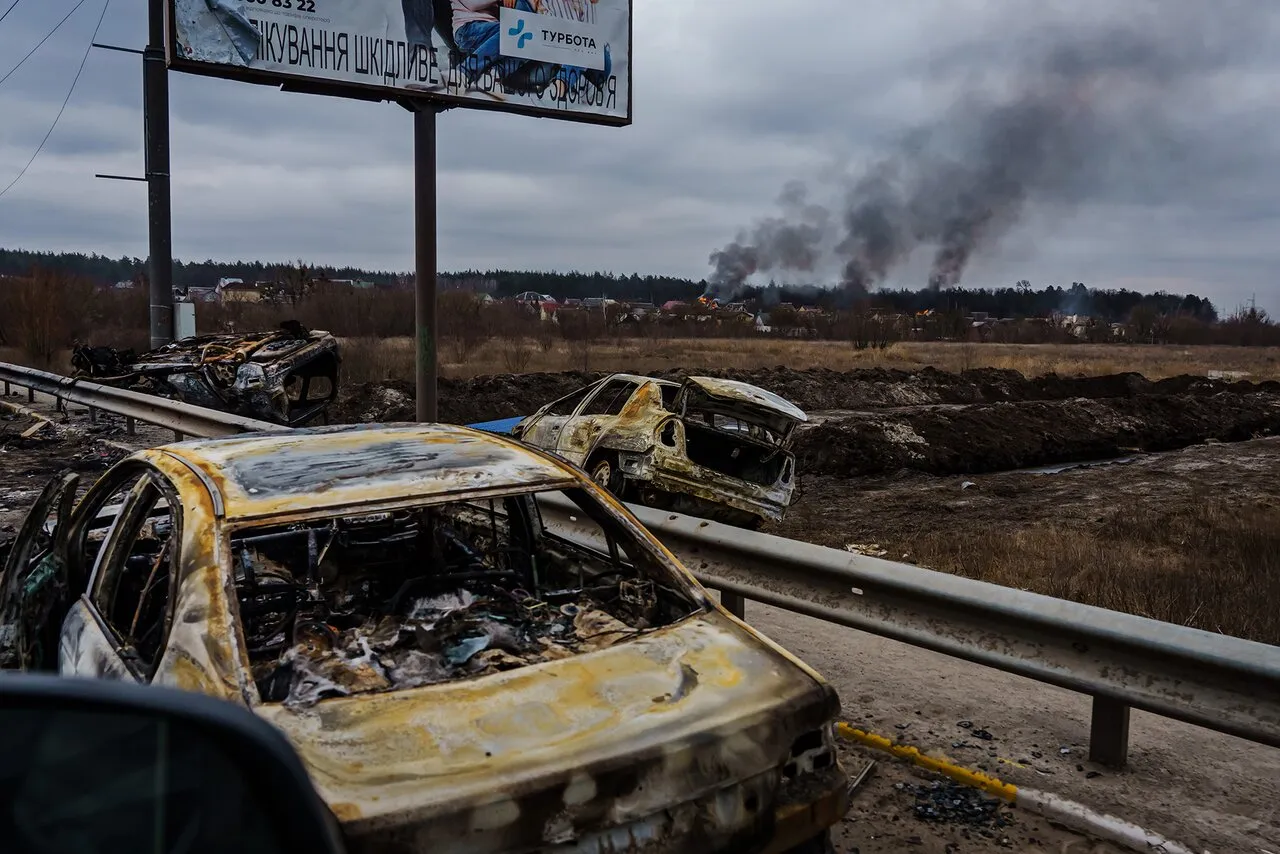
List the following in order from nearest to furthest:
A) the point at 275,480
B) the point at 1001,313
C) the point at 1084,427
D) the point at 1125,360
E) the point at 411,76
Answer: the point at 275,480, the point at 411,76, the point at 1084,427, the point at 1125,360, the point at 1001,313

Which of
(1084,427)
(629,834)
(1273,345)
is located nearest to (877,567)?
(629,834)

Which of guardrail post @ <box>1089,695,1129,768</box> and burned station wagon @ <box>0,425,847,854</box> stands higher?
burned station wagon @ <box>0,425,847,854</box>

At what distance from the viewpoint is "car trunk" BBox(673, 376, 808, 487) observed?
10219mm

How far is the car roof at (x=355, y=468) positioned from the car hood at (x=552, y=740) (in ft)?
2.46

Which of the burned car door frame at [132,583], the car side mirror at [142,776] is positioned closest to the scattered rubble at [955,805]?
the burned car door frame at [132,583]

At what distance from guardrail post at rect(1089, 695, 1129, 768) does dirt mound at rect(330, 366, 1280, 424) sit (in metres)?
15.0

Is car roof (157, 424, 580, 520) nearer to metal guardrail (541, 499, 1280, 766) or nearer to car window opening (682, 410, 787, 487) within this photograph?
metal guardrail (541, 499, 1280, 766)

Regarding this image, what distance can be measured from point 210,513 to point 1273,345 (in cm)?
9074

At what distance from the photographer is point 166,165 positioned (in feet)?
49.1

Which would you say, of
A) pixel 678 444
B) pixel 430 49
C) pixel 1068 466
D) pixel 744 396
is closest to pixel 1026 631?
pixel 744 396

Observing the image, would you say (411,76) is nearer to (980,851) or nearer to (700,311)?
(980,851)

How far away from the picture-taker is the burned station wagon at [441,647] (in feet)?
7.55

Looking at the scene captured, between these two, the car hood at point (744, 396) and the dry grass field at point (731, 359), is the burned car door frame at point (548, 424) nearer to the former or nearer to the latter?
the car hood at point (744, 396)

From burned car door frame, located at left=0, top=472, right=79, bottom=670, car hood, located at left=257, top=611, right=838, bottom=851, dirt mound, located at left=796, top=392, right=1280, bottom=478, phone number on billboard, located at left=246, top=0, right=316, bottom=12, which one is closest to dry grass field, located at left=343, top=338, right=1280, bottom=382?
dirt mound, located at left=796, top=392, right=1280, bottom=478
